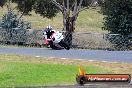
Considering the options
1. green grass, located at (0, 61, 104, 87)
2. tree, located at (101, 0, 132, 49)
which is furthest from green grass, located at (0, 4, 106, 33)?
green grass, located at (0, 61, 104, 87)

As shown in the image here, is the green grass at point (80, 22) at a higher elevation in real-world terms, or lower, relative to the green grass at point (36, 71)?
higher

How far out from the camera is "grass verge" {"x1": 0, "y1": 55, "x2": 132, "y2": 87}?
46.3 ft

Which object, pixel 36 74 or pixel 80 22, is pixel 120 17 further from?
pixel 80 22

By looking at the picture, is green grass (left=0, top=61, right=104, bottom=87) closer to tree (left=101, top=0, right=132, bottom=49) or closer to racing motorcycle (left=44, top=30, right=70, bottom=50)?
racing motorcycle (left=44, top=30, right=70, bottom=50)

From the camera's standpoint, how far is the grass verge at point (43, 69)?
14125mm

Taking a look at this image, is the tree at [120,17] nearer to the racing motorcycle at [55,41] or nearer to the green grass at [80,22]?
the racing motorcycle at [55,41]

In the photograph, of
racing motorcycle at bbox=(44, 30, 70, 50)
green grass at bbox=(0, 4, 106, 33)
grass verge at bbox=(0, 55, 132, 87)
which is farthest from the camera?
green grass at bbox=(0, 4, 106, 33)

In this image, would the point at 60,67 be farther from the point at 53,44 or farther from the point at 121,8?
the point at 121,8

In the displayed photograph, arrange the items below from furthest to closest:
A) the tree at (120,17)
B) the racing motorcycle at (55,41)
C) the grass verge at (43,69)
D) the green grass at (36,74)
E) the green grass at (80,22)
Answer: the green grass at (80,22)
the tree at (120,17)
the racing motorcycle at (55,41)
the grass verge at (43,69)
the green grass at (36,74)

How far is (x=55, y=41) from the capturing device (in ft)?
87.9

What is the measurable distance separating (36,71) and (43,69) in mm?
542

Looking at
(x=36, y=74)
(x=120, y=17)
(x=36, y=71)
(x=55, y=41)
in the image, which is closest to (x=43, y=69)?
(x=36, y=71)

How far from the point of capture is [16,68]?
1644 centimetres

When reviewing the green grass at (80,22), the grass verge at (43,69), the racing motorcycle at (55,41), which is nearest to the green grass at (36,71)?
the grass verge at (43,69)
